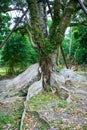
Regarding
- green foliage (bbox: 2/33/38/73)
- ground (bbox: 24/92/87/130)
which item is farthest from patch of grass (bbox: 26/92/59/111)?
green foliage (bbox: 2/33/38/73)

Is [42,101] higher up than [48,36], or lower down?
lower down

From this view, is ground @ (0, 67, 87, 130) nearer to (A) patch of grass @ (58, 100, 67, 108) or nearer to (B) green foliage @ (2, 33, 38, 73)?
(A) patch of grass @ (58, 100, 67, 108)

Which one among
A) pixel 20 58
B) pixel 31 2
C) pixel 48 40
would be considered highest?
pixel 31 2

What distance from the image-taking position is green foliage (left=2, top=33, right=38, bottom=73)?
56.2ft

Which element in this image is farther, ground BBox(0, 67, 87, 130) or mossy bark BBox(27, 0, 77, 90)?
mossy bark BBox(27, 0, 77, 90)

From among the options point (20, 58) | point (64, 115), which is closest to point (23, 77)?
point (64, 115)

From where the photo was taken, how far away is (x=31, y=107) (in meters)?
6.79

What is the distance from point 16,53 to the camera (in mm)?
17203

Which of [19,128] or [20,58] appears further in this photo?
[20,58]

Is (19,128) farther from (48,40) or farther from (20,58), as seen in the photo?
(20,58)

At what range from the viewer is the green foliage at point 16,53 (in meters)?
17.1

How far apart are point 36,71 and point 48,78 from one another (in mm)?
485

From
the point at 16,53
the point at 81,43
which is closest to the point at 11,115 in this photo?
the point at 16,53

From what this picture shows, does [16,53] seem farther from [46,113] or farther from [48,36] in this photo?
[46,113]
